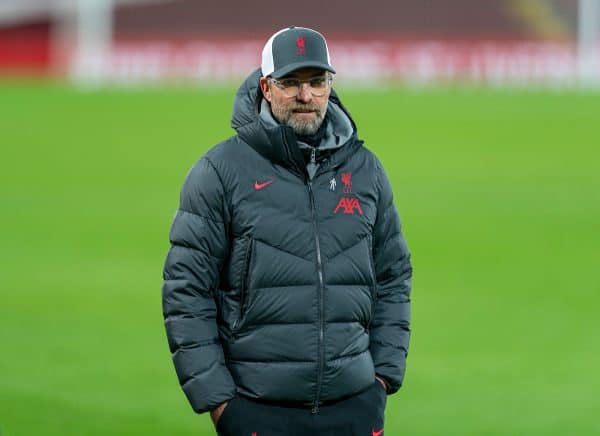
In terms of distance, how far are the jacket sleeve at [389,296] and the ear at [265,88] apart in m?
0.46

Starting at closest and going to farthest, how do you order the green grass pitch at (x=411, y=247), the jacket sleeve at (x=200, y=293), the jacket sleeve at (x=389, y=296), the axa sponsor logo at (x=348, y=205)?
the jacket sleeve at (x=200, y=293), the axa sponsor logo at (x=348, y=205), the jacket sleeve at (x=389, y=296), the green grass pitch at (x=411, y=247)

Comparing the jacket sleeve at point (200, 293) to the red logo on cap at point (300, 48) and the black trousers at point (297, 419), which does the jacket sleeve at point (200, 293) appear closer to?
the black trousers at point (297, 419)

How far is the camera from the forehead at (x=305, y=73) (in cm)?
467

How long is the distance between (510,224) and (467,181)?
3181 millimetres

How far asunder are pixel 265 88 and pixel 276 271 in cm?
61

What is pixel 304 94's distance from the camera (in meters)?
4.67

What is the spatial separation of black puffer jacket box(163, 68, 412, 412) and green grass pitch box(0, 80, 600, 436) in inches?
134

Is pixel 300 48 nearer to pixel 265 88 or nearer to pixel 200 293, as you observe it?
pixel 265 88

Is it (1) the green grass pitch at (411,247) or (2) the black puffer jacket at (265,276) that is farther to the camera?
(1) the green grass pitch at (411,247)

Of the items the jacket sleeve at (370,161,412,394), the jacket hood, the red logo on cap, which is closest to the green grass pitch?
the jacket sleeve at (370,161,412,394)

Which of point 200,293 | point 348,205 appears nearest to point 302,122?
point 348,205

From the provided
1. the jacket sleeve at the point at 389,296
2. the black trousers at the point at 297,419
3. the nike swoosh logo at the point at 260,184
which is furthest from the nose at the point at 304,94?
the black trousers at the point at 297,419

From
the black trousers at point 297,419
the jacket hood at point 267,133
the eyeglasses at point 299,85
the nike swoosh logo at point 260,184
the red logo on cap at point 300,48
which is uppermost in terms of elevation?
the red logo on cap at point 300,48

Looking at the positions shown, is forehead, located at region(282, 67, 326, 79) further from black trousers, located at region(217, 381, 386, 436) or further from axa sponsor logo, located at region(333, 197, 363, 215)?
black trousers, located at region(217, 381, 386, 436)
